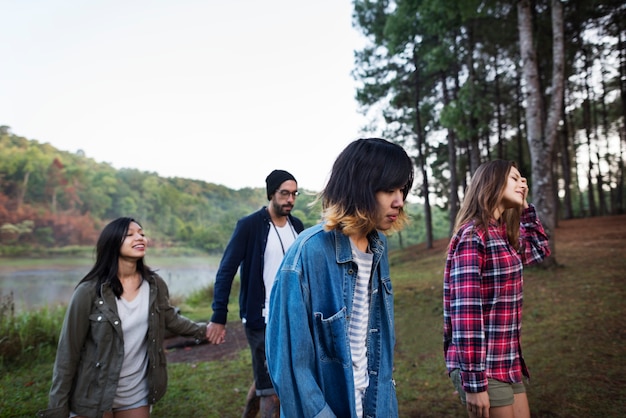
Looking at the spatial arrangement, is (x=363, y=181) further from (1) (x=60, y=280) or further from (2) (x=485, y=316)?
(1) (x=60, y=280)

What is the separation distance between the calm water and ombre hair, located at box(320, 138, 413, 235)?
9.16 meters

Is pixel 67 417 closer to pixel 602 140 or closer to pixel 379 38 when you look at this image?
pixel 379 38

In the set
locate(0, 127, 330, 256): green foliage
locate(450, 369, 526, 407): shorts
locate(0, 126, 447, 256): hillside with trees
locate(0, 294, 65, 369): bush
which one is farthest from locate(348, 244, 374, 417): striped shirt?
locate(0, 127, 330, 256): green foliage

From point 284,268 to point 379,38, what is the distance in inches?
640

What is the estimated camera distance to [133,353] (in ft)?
8.66

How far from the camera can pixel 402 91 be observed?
1778 cm

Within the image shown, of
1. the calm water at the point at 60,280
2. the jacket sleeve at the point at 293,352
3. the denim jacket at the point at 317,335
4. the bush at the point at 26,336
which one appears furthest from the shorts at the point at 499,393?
the calm water at the point at 60,280

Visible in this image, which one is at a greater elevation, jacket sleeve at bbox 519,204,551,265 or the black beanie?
the black beanie

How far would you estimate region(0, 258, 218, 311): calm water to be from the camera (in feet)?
35.0

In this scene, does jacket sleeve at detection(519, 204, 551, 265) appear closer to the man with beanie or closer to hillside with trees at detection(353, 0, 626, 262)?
the man with beanie

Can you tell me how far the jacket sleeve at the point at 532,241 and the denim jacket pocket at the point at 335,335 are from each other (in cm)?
190

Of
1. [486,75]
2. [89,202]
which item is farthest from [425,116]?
[89,202]

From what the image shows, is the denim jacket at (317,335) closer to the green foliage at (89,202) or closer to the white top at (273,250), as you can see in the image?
the white top at (273,250)

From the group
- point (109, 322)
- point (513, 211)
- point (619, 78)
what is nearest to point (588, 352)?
point (513, 211)
